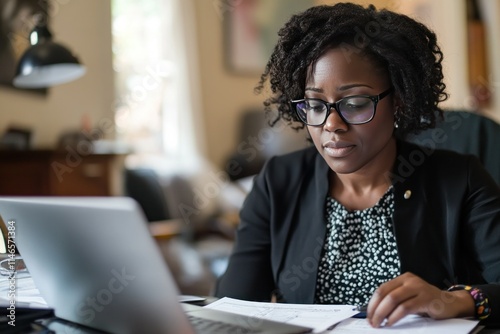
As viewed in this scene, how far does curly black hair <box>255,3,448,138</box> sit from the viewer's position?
1.27m

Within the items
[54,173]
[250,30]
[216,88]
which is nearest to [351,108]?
[54,173]

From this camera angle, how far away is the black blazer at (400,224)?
1250 mm

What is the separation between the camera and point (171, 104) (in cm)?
450

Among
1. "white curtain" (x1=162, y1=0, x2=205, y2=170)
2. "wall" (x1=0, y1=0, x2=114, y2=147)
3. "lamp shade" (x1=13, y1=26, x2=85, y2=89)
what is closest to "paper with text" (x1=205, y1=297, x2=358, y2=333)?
"lamp shade" (x1=13, y1=26, x2=85, y2=89)

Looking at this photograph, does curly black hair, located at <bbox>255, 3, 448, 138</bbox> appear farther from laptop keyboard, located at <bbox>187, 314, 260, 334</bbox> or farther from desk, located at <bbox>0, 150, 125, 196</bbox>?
desk, located at <bbox>0, 150, 125, 196</bbox>

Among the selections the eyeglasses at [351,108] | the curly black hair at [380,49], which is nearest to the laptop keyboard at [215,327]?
the eyeglasses at [351,108]

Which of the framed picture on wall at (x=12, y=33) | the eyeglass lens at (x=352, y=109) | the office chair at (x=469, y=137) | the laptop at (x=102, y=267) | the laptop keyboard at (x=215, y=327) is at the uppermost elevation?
the framed picture on wall at (x=12, y=33)

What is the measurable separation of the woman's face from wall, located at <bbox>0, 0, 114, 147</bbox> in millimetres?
2207

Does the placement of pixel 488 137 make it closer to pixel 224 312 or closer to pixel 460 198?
pixel 460 198

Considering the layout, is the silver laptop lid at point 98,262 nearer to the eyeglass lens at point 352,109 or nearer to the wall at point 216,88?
the eyeglass lens at point 352,109

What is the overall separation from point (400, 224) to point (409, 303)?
37 cm

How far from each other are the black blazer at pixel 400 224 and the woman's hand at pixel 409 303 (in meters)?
0.16

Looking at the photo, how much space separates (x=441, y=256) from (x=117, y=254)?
0.73 m

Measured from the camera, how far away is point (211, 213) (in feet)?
15.0
